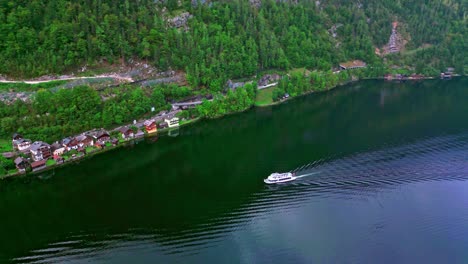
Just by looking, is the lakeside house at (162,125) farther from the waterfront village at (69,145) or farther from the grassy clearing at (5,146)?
the grassy clearing at (5,146)

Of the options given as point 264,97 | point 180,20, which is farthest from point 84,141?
point 180,20

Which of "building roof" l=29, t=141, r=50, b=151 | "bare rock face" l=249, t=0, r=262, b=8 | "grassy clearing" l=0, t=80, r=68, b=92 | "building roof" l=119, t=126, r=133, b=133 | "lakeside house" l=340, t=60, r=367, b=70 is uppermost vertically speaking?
"bare rock face" l=249, t=0, r=262, b=8

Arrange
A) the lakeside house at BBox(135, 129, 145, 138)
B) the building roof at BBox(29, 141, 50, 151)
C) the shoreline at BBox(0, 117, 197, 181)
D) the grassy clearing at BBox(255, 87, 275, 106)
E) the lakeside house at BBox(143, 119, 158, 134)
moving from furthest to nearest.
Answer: the grassy clearing at BBox(255, 87, 275, 106) → the lakeside house at BBox(143, 119, 158, 134) → the lakeside house at BBox(135, 129, 145, 138) → the building roof at BBox(29, 141, 50, 151) → the shoreline at BBox(0, 117, 197, 181)

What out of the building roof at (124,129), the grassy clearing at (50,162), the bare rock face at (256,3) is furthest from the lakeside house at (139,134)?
the bare rock face at (256,3)

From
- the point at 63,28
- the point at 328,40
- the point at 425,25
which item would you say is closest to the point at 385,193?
the point at 63,28

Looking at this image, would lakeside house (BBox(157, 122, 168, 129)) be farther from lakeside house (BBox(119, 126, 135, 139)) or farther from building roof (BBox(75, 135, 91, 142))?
building roof (BBox(75, 135, 91, 142))

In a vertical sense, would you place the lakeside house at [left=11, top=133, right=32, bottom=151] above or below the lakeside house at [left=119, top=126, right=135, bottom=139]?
above

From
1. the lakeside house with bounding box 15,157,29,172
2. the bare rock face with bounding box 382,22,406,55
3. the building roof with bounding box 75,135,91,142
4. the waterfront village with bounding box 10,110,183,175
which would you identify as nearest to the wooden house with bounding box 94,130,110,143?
the waterfront village with bounding box 10,110,183,175
